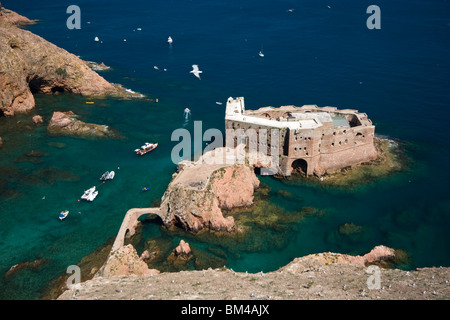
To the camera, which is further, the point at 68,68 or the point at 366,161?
the point at 68,68

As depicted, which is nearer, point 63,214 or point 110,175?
point 63,214

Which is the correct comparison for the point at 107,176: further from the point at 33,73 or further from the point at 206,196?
the point at 33,73

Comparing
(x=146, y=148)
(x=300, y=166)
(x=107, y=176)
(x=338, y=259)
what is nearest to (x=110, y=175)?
(x=107, y=176)

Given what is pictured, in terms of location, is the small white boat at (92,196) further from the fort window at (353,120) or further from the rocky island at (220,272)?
the fort window at (353,120)

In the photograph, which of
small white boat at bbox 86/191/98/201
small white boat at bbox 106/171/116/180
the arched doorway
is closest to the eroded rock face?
small white boat at bbox 86/191/98/201

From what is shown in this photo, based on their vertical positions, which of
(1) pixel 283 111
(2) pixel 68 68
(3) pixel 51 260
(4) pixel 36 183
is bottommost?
(3) pixel 51 260

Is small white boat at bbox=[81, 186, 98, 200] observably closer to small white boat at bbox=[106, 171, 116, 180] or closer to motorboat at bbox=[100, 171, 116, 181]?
motorboat at bbox=[100, 171, 116, 181]
